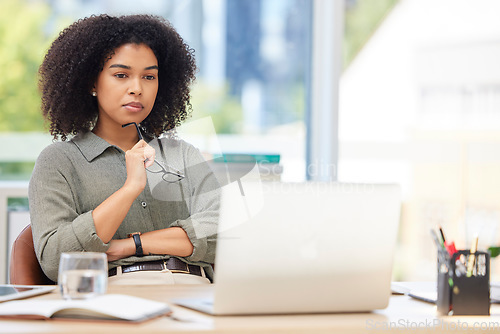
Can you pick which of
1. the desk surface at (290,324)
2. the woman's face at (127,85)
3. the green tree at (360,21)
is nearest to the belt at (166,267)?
the woman's face at (127,85)

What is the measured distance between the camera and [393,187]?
1.16 metres

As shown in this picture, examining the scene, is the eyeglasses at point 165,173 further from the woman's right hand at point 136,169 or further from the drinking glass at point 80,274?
the drinking glass at point 80,274

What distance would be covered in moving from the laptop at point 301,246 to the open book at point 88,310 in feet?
0.41

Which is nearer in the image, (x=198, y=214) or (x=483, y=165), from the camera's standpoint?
(x=198, y=214)

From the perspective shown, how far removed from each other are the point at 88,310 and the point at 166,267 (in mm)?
785

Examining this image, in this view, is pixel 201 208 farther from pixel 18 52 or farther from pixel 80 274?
pixel 18 52

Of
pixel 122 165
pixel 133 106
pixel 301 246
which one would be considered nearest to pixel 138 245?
pixel 122 165

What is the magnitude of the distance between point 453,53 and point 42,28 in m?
2.39

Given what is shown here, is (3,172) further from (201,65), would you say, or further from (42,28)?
(201,65)

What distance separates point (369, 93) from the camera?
12.3 feet

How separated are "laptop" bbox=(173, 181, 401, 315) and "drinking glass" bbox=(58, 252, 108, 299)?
0.22 metres

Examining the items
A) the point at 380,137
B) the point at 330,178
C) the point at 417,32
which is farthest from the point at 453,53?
the point at 330,178

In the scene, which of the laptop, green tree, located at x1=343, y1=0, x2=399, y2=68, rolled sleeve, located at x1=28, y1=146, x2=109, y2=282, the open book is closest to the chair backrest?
rolled sleeve, located at x1=28, y1=146, x2=109, y2=282

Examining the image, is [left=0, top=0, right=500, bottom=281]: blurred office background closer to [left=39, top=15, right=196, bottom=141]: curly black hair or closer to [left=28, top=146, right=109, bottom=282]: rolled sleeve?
[left=39, top=15, right=196, bottom=141]: curly black hair
